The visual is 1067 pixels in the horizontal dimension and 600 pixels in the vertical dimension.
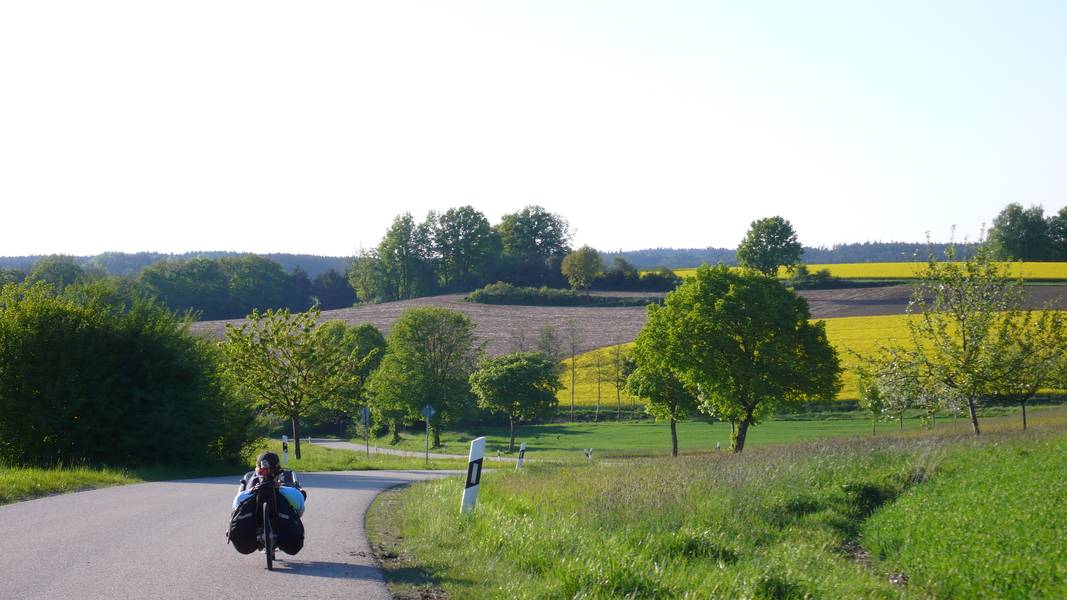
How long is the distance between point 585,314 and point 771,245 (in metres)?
28.1

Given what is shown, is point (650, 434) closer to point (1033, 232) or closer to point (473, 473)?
point (473, 473)

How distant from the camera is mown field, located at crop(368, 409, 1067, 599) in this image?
347 inches

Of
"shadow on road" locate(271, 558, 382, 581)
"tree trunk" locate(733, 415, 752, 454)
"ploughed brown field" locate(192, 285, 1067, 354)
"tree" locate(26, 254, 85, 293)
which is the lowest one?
"tree trunk" locate(733, 415, 752, 454)

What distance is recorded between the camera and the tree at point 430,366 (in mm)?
65500

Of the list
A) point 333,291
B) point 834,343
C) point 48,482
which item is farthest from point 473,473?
point 333,291

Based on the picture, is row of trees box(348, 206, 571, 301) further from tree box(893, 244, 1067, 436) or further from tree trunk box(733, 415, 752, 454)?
tree box(893, 244, 1067, 436)

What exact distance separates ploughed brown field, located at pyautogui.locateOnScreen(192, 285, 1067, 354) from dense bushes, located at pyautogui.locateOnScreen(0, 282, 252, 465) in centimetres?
4563

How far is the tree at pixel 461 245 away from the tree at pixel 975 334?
3632 inches

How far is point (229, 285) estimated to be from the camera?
124 meters

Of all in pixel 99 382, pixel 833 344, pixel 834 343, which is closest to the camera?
pixel 99 382

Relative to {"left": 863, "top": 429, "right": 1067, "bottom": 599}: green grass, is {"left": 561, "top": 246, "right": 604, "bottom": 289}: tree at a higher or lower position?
higher

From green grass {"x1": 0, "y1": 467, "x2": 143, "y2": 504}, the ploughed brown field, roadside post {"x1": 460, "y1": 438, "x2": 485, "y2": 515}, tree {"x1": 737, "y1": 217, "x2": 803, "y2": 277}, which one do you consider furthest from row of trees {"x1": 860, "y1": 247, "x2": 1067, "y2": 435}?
tree {"x1": 737, "y1": 217, "x2": 803, "y2": 277}

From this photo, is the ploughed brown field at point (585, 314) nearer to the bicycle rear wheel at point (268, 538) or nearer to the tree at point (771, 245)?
the tree at point (771, 245)

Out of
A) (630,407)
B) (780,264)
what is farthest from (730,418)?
(780,264)
